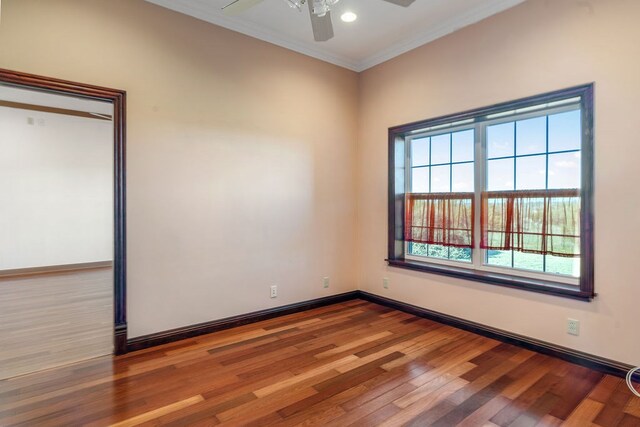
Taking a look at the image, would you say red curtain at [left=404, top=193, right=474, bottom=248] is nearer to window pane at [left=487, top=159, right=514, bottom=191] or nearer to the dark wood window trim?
window pane at [left=487, top=159, right=514, bottom=191]

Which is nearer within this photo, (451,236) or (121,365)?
(121,365)

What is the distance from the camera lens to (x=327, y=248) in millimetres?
4180

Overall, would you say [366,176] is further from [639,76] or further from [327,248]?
[639,76]

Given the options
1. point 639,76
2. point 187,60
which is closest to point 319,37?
point 187,60

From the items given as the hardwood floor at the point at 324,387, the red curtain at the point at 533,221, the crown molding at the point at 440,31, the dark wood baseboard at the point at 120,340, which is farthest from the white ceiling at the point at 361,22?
the hardwood floor at the point at 324,387

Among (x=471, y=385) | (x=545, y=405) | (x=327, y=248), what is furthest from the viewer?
(x=327, y=248)

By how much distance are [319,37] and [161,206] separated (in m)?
1.91

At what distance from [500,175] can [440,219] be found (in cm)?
75

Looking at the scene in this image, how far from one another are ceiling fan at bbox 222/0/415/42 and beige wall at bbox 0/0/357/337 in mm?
1116

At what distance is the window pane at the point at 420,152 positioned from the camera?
3.93 m

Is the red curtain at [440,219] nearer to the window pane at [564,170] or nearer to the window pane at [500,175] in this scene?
the window pane at [500,175]

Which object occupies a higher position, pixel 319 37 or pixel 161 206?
pixel 319 37

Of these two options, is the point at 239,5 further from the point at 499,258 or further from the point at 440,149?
the point at 499,258

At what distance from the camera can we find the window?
2.77m
